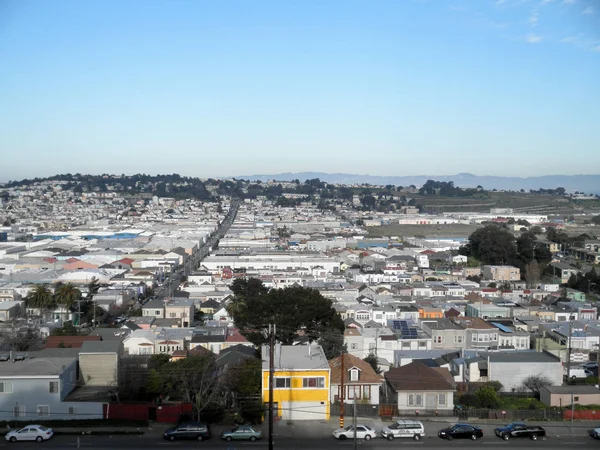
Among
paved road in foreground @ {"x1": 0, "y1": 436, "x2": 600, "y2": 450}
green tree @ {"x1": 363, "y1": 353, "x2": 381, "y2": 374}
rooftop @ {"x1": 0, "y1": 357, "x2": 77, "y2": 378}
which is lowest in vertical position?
green tree @ {"x1": 363, "y1": 353, "x2": 381, "y2": 374}

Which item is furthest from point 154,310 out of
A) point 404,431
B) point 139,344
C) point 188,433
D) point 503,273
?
point 503,273

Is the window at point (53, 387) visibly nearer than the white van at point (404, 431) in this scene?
No

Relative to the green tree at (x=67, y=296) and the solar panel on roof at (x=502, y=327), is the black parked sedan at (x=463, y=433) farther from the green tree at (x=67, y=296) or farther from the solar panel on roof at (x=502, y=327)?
the green tree at (x=67, y=296)

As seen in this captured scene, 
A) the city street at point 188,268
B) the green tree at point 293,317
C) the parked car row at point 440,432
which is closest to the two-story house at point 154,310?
the city street at point 188,268

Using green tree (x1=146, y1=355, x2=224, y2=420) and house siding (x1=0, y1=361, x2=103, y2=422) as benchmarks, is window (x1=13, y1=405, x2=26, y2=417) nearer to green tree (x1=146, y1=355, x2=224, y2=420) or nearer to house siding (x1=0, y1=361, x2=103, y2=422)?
house siding (x1=0, y1=361, x2=103, y2=422)

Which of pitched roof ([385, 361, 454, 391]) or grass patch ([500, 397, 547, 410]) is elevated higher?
pitched roof ([385, 361, 454, 391])

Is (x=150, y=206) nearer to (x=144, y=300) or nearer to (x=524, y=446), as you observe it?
(x=144, y=300)

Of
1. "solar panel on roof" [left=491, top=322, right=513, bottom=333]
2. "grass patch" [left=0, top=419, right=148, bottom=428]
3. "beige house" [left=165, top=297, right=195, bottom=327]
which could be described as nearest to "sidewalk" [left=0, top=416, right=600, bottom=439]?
"grass patch" [left=0, top=419, right=148, bottom=428]
